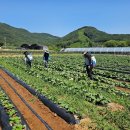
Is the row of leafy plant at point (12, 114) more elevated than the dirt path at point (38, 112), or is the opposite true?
the row of leafy plant at point (12, 114)

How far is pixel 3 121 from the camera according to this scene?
403 inches

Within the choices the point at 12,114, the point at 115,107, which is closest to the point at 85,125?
the point at 115,107

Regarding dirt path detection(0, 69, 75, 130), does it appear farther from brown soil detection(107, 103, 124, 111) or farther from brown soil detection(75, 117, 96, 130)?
brown soil detection(107, 103, 124, 111)

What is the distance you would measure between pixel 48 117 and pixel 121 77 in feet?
38.2

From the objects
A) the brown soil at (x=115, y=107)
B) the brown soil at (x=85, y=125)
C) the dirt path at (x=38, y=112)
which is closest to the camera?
the brown soil at (x=85, y=125)

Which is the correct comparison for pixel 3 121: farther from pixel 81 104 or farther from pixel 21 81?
pixel 21 81

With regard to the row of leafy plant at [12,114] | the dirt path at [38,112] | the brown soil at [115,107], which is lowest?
the dirt path at [38,112]

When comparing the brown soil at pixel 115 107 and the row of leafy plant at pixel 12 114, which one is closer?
the row of leafy plant at pixel 12 114

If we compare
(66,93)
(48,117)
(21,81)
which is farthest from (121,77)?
(48,117)

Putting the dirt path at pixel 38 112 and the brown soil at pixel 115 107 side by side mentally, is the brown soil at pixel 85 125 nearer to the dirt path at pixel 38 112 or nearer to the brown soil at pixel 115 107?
the dirt path at pixel 38 112

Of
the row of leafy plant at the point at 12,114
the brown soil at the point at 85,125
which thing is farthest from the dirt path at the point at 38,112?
the row of leafy plant at the point at 12,114

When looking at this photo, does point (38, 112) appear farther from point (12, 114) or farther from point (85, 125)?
point (85, 125)

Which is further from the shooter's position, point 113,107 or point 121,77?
point 121,77

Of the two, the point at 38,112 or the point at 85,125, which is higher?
the point at 85,125
